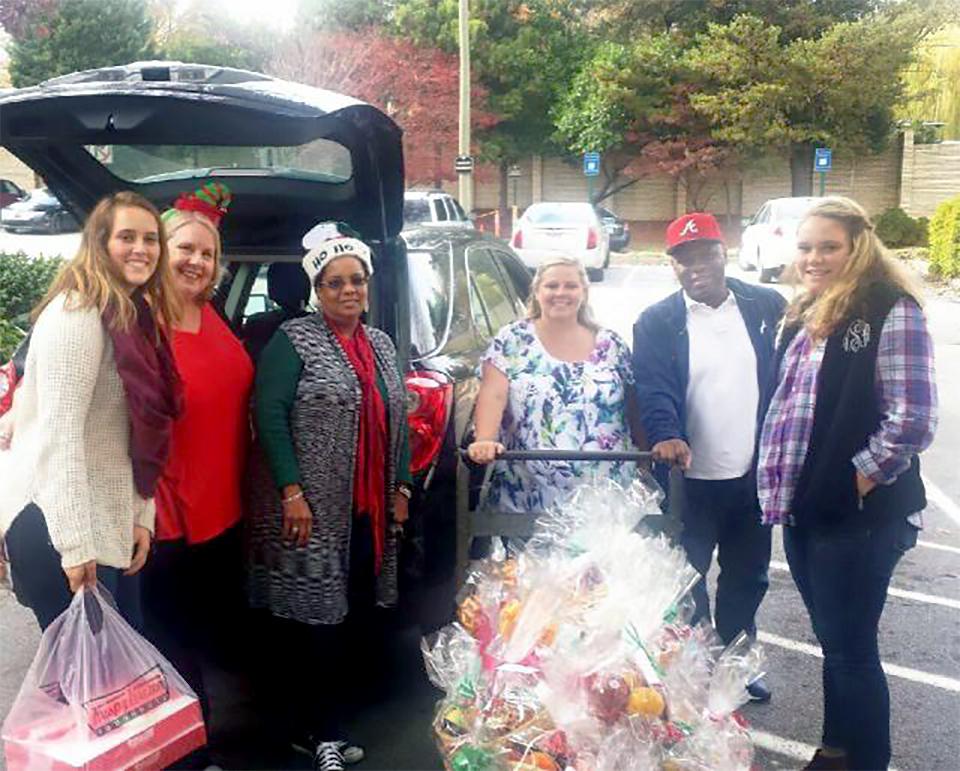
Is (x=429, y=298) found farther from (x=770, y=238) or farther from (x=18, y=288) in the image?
(x=770, y=238)

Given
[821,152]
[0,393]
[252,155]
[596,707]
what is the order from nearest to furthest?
[596,707]
[0,393]
[252,155]
[821,152]

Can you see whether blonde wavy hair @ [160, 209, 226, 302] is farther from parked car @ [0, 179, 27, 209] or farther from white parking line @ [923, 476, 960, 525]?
parked car @ [0, 179, 27, 209]

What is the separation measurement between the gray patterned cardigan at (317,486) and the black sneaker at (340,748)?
1.48 ft

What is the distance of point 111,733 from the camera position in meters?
2.50

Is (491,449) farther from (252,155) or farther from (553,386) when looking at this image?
(252,155)

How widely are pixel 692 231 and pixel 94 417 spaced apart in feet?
6.49

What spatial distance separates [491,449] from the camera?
3115 mm

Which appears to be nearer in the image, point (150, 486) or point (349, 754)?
point (150, 486)

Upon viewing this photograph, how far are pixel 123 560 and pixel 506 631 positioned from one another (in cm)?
102

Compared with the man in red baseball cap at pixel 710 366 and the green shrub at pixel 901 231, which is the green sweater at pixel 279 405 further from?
the green shrub at pixel 901 231

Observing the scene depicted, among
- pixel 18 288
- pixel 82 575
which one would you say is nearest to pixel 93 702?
pixel 82 575

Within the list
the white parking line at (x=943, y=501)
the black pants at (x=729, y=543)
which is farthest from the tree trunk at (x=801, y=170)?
the black pants at (x=729, y=543)

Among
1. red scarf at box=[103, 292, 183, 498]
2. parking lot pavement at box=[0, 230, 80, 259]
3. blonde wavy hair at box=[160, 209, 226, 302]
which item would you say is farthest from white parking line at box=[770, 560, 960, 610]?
parking lot pavement at box=[0, 230, 80, 259]

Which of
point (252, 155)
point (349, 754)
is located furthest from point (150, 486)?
point (252, 155)
